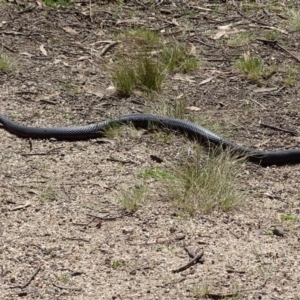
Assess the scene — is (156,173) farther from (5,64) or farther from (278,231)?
(5,64)

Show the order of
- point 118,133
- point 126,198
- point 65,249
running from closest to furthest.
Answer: point 65,249
point 126,198
point 118,133

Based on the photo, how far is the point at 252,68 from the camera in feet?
25.1

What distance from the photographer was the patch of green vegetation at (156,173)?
18.8 feet

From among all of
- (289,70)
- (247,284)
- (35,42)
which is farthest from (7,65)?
(247,284)

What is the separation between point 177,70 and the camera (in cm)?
777

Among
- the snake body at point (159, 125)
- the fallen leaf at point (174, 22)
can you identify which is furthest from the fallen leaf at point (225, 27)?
the snake body at point (159, 125)

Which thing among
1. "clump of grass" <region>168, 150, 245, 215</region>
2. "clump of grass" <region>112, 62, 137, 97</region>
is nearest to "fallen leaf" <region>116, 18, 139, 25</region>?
"clump of grass" <region>112, 62, 137, 97</region>

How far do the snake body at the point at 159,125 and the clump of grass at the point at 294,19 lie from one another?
2.80 meters

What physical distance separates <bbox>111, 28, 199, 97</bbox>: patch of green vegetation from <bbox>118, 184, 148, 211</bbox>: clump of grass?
1885mm

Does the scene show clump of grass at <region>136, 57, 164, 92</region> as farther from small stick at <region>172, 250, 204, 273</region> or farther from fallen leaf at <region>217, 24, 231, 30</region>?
small stick at <region>172, 250, 204, 273</region>

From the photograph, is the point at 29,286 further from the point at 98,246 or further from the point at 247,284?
the point at 247,284

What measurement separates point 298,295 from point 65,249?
137cm

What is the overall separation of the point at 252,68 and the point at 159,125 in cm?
150

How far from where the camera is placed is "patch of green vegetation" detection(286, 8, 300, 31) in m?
8.77
